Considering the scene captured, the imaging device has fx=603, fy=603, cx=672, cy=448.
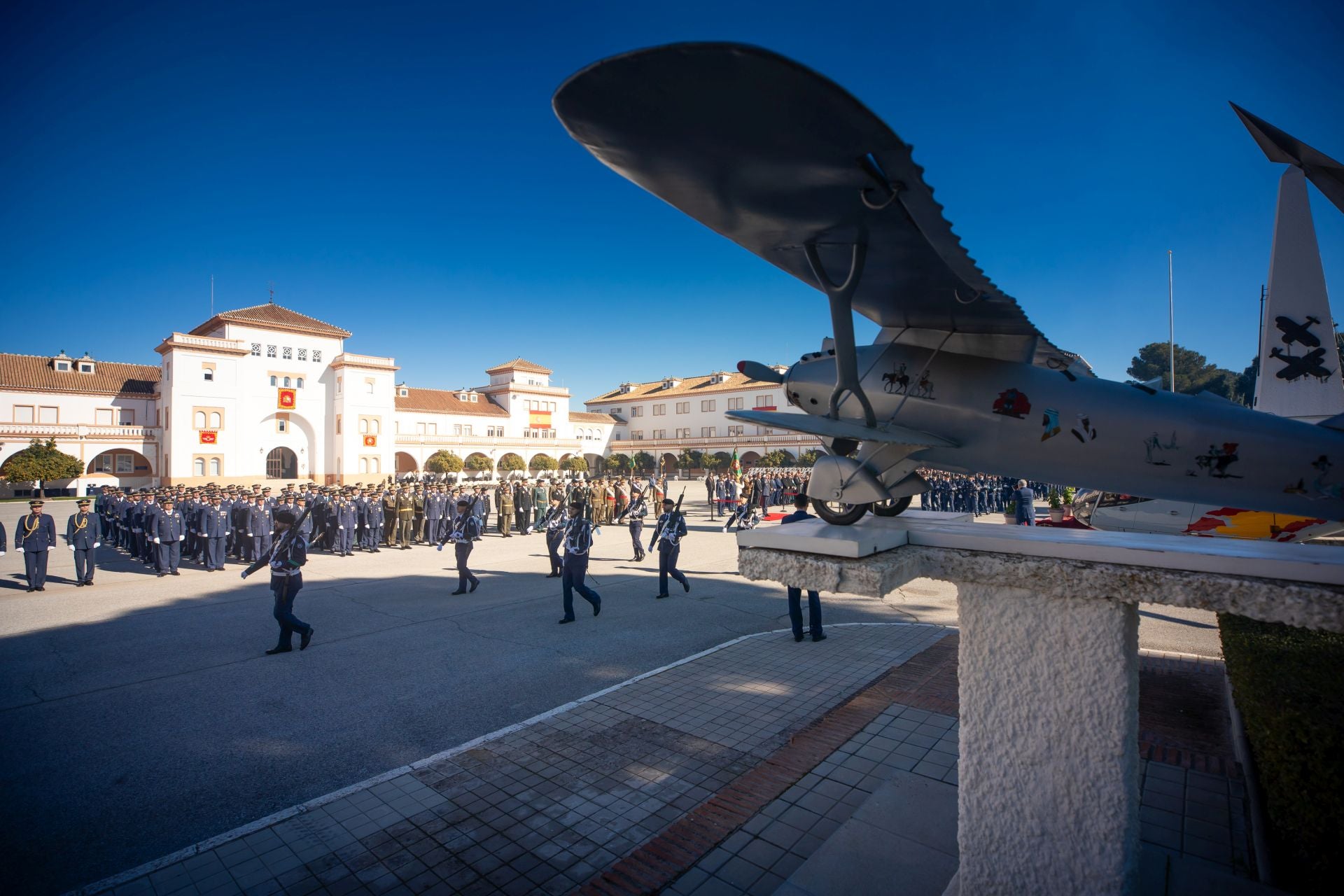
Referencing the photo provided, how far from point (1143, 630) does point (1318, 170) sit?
22.4 ft

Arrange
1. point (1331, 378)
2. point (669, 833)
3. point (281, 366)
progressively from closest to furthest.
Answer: point (669, 833) → point (1331, 378) → point (281, 366)

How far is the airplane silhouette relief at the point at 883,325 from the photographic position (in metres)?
1.90

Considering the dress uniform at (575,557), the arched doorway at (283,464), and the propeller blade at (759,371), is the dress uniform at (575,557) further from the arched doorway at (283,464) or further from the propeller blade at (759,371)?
the arched doorway at (283,464)

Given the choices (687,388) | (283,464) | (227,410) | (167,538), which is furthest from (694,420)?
(167,538)

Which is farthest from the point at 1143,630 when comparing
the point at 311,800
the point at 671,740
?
the point at 311,800

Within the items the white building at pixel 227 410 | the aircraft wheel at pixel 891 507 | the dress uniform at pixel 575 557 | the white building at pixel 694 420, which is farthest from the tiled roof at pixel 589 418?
the aircraft wheel at pixel 891 507

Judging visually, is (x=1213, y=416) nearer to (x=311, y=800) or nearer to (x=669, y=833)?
(x=669, y=833)

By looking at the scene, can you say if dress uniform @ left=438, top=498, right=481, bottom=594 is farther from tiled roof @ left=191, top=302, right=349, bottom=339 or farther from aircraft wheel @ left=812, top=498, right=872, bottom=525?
tiled roof @ left=191, top=302, right=349, bottom=339

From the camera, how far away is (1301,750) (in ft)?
9.28

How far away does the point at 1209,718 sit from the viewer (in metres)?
5.49

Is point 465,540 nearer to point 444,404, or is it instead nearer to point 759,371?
point 759,371

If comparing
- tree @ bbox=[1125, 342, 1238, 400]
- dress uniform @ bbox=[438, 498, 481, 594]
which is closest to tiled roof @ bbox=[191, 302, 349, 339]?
dress uniform @ bbox=[438, 498, 481, 594]

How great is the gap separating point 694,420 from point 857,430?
66385 mm

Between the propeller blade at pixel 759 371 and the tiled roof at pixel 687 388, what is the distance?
55.0 metres
